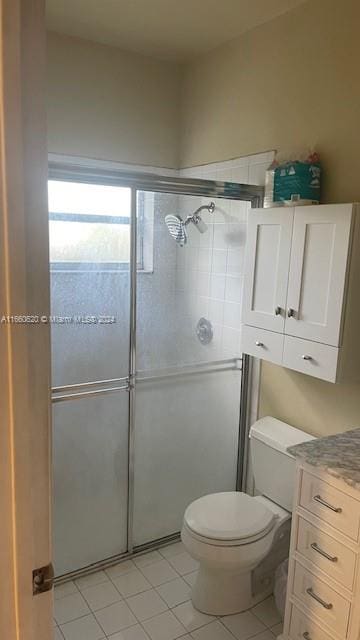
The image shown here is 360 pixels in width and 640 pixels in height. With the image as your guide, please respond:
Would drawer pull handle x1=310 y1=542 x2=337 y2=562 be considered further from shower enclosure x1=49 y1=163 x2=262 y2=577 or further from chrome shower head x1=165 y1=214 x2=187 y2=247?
chrome shower head x1=165 y1=214 x2=187 y2=247

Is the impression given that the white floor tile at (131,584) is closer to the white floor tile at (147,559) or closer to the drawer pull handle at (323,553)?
the white floor tile at (147,559)

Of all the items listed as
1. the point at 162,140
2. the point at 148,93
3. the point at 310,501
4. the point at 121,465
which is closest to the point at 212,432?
the point at 121,465

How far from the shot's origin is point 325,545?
152 centimetres

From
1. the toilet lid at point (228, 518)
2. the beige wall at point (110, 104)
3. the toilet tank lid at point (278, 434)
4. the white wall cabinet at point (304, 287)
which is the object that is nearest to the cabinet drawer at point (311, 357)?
the white wall cabinet at point (304, 287)

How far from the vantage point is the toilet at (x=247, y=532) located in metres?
1.93

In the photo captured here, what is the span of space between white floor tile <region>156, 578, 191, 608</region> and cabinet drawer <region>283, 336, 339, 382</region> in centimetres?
112

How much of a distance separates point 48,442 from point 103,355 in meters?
1.38

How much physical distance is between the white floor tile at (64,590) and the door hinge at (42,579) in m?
1.54

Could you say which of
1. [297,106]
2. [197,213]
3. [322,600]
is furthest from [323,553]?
[297,106]

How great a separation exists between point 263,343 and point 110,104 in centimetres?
158

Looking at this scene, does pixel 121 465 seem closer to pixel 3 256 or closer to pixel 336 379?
pixel 336 379

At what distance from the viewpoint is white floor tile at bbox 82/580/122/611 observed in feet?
6.79

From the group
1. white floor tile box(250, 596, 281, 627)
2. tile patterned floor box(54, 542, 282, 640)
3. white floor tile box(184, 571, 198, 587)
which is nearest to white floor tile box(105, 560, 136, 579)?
tile patterned floor box(54, 542, 282, 640)

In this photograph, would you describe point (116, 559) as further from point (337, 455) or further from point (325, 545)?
point (337, 455)
